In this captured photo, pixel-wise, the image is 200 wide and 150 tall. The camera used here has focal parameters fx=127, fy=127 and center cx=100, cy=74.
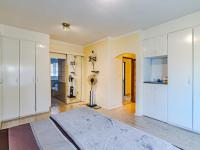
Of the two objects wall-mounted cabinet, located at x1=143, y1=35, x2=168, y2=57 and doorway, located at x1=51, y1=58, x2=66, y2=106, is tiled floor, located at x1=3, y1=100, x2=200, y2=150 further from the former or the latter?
doorway, located at x1=51, y1=58, x2=66, y2=106

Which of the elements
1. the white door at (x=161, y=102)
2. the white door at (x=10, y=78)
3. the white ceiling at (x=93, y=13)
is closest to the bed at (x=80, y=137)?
the white ceiling at (x=93, y=13)

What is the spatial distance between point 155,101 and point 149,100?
0.19 meters

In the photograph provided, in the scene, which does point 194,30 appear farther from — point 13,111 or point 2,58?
point 13,111

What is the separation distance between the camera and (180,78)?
9.92ft

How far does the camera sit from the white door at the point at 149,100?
3609 millimetres

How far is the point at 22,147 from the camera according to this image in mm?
1171

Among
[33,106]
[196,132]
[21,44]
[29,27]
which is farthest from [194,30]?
[33,106]

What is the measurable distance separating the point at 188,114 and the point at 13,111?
4451 millimetres

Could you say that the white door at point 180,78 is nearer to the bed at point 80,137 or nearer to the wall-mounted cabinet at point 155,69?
the wall-mounted cabinet at point 155,69

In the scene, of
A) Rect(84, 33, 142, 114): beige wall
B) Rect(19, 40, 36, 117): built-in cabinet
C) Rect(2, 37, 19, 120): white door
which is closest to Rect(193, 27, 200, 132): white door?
Rect(84, 33, 142, 114): beige wall

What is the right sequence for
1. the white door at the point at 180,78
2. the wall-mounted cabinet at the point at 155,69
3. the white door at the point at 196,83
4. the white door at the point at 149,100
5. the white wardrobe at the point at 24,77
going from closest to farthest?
the white door at the point at 196,83 < the white door at the point at 180,78 < the white wardrobe at the point at 24,77 < the white door at the point at 149,100 < the wall-mounted cabinet at the point at 155,69

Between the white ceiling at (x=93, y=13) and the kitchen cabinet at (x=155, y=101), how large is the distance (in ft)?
5.66

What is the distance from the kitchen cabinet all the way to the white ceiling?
1.73 meters

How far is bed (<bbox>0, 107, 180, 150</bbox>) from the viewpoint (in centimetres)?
115
